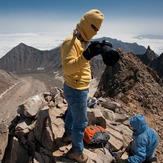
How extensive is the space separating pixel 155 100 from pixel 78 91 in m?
7.62

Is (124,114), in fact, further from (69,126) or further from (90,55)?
(90,55)

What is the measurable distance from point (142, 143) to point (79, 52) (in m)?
3.06

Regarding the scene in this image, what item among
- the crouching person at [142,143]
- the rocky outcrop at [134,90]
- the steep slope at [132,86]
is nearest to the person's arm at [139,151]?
the crouching person at [142,143]

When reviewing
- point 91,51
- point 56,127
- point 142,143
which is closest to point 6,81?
point 56,127

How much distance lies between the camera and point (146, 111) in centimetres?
1235

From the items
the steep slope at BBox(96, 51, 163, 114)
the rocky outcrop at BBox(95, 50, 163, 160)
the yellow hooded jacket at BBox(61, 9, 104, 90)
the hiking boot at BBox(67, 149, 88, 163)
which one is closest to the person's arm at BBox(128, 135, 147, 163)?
the hiking boot at BBox(67, 149, 88, 163)

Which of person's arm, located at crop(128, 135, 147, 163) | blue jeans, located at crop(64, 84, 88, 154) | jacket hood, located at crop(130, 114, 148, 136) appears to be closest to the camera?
blue jeans, located at crop(64, 84, 88, 154)

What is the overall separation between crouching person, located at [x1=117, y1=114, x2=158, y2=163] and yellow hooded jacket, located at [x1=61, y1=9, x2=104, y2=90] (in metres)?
2.08

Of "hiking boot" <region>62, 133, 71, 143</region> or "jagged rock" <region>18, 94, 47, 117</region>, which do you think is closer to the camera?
"hiking boot" <region>62, 133, 71, 143</region>

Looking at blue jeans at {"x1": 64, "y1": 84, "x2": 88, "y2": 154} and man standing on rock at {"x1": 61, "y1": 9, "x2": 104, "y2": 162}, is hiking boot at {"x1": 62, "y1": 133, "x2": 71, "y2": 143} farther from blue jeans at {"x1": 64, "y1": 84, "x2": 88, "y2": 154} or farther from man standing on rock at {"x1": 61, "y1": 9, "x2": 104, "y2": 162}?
blue jeans at {"x1": 64, "y1": 84, "x2": 88, "y2": 154}

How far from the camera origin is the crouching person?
292 inches

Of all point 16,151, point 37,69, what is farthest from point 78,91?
point 37,69

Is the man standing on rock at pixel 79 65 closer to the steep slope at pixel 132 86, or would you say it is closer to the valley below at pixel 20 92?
the steep slope at pixel 132 86

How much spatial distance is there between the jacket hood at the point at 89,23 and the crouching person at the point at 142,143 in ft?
9.13
